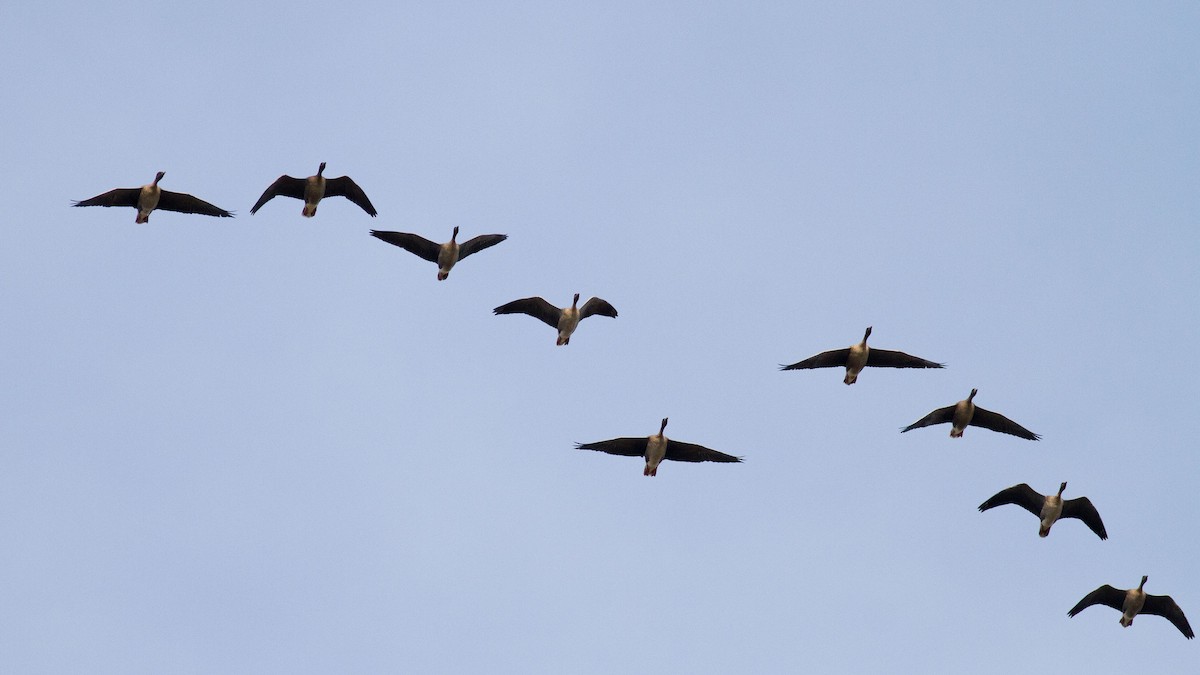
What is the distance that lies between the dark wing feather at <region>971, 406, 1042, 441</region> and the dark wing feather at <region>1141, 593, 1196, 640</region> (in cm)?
497

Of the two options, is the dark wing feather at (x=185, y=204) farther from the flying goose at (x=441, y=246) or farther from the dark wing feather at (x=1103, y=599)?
the dark wing feather at (x=1103, y=599)

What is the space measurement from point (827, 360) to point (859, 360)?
0.75 metres

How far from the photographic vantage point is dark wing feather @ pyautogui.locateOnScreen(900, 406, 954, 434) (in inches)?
1225

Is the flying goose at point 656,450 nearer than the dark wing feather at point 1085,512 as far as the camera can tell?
Yes

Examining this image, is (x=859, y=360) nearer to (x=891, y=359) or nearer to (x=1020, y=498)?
(x=891, y=359)

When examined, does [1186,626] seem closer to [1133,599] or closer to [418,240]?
[1133,599]

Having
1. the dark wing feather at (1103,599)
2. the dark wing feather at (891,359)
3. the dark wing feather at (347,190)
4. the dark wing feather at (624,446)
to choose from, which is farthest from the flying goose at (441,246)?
the dark wing feather at (1103,599)

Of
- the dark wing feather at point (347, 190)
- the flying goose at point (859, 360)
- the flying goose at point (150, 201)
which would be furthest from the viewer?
the dark wing feather at point (347, 190)

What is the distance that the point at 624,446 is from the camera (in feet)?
99.2

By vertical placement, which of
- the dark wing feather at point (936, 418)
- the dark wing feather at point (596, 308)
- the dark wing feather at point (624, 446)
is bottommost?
the dark wing feather at point (624, 446)

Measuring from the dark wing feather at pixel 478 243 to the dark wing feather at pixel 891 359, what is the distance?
9453mm

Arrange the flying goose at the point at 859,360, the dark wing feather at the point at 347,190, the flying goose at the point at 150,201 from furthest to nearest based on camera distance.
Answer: the dark wing feather at the point at 347,190
the flying goose at the point at 150,201
the flying goose at the point at 859,360

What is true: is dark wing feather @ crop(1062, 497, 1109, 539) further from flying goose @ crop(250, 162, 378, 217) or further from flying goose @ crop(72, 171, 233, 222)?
flying goose @ crop(72, 171, 233, 222)

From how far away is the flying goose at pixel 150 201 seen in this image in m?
32.0
